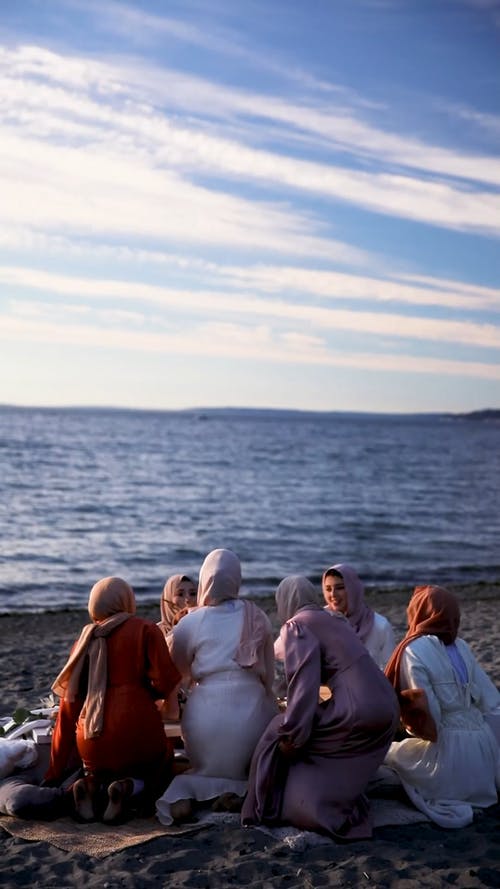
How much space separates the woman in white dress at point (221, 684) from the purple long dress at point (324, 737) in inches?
10.0

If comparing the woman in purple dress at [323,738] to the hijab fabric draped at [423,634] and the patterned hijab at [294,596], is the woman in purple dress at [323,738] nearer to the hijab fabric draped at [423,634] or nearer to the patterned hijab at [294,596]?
the patterned hijab at [294,596]

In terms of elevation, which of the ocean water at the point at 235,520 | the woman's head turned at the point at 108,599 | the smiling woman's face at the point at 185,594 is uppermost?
the woman's head turned at the point at 108,599

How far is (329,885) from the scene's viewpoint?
15.4ft

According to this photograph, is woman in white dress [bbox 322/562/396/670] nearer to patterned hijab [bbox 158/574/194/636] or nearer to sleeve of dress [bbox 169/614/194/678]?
patterned hijab [bbox 158/574/194/636]

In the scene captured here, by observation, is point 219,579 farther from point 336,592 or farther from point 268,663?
point 336,592

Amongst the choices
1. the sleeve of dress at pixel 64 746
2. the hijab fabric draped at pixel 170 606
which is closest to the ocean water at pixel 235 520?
the hijab fabric draped at pixel 170 606

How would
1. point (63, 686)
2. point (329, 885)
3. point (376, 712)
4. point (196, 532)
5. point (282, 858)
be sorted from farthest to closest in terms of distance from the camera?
point (196, 532) → point (63, 686) → point (376, 712) → point (282, 858) → point (329, 885)

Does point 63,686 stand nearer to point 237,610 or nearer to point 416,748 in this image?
point 237,610

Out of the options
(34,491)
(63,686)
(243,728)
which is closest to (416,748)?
(243,728)

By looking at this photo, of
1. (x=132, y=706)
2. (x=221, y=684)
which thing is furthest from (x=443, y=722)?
(x=132, y=706)

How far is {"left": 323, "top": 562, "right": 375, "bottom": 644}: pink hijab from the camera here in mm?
6906

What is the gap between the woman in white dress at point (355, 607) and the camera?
6.92 m

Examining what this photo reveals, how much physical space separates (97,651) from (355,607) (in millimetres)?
2156

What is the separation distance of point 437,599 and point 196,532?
23.5 meters
